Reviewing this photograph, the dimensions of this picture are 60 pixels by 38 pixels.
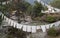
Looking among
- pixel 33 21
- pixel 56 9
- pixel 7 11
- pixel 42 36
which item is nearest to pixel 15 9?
pixel 7 11

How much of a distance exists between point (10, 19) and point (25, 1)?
44.0 inches

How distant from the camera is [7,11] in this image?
577cm

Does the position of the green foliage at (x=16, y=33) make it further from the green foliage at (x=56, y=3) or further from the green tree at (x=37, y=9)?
the green foliage at (x=56, y=3)

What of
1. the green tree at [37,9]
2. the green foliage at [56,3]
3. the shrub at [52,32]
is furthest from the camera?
the green foliage at [56,3]

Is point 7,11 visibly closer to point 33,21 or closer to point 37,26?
point 33,21

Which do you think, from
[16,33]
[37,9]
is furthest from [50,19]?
[16,33]

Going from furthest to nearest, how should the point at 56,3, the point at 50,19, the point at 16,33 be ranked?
the point at 56,3, the point at 50,19, the point at 16,33

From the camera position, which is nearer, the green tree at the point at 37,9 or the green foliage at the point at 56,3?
the green tree at the point at 37,9

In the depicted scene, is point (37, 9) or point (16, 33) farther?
point (37, 9)

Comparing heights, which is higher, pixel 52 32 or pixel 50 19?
pixel 50 19

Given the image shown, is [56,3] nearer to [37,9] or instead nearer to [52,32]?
[37,9]

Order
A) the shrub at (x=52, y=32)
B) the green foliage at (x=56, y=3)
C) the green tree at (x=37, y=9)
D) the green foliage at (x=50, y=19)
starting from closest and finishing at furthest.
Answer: the shrub at (x=52, y=32) → the green foliage at (x=50, y=19) → the green tree at (x=37, y=9) → the green foliage at (x=56, y=3)

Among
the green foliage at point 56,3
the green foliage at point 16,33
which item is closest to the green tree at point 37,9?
the green foliage at point 56,3

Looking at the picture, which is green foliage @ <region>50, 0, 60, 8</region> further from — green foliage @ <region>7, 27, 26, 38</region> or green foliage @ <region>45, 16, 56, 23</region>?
green foliage @ <region>7, 27, 26, 38</region>
